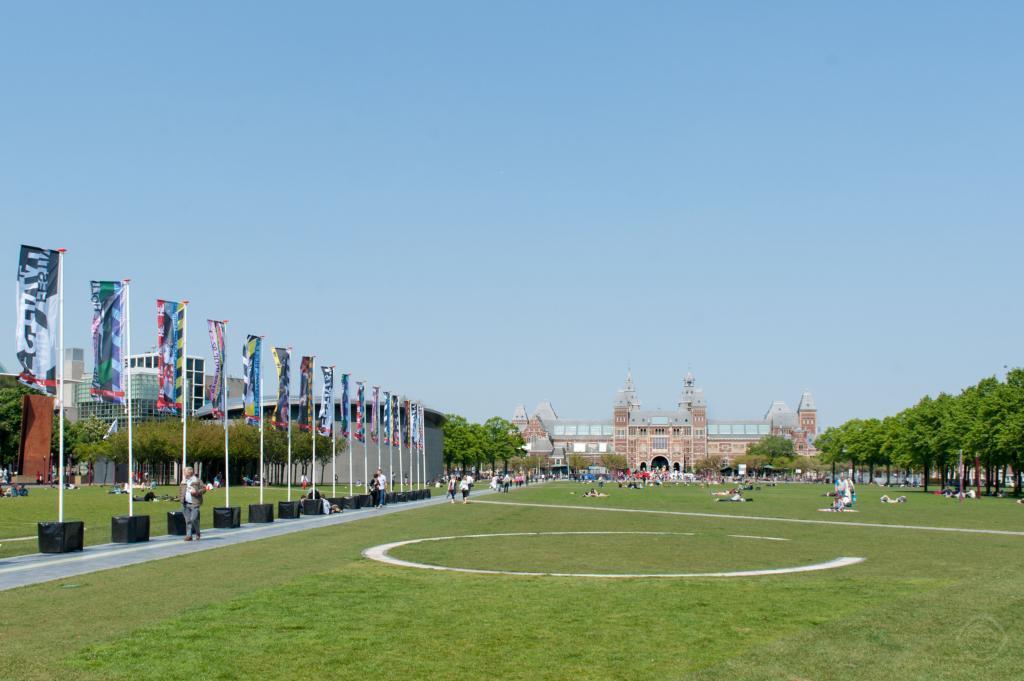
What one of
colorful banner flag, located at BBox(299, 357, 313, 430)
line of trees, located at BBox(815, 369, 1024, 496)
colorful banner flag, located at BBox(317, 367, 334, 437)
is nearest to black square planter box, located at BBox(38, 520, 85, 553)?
colorful banner flag, located at BBox(299, 357, 313, 430)

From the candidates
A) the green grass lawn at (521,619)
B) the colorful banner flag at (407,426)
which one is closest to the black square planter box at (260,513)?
the green grass lawn at (521,619)

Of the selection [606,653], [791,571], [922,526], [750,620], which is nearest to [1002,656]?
[750,620]

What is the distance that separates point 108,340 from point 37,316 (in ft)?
14.5

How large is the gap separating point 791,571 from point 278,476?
125457 millimetres

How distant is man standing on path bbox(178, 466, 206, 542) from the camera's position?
99.9 feet

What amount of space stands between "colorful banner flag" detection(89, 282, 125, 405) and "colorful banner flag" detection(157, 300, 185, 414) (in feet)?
20.1

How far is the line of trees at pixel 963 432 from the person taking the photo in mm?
86438

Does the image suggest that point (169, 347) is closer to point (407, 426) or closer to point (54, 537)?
point (54, 537)

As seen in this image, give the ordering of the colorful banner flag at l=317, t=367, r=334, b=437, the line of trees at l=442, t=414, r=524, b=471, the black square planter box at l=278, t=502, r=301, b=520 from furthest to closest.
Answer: the line of trees at l=442, t=414, r=524, b=471, the colorful banner flag at l=317, t=367, r=334, b=437, the black square planter box at l=278, t=502, r=301, b=520

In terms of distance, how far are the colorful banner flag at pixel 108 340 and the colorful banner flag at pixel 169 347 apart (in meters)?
6.13

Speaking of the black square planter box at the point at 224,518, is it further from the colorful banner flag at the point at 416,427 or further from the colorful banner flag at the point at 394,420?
the colorful banner flag at the point at 416,427

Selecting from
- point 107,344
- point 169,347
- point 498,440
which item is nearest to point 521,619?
point 107,344

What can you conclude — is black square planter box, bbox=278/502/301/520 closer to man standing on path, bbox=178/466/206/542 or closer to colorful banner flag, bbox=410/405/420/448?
man standing on path, bbox=178/466/206/542

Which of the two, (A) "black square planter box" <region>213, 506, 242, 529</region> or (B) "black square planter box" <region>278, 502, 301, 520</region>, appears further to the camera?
(B) "black square planter box" <region>278, 502, 301, 520</region>
